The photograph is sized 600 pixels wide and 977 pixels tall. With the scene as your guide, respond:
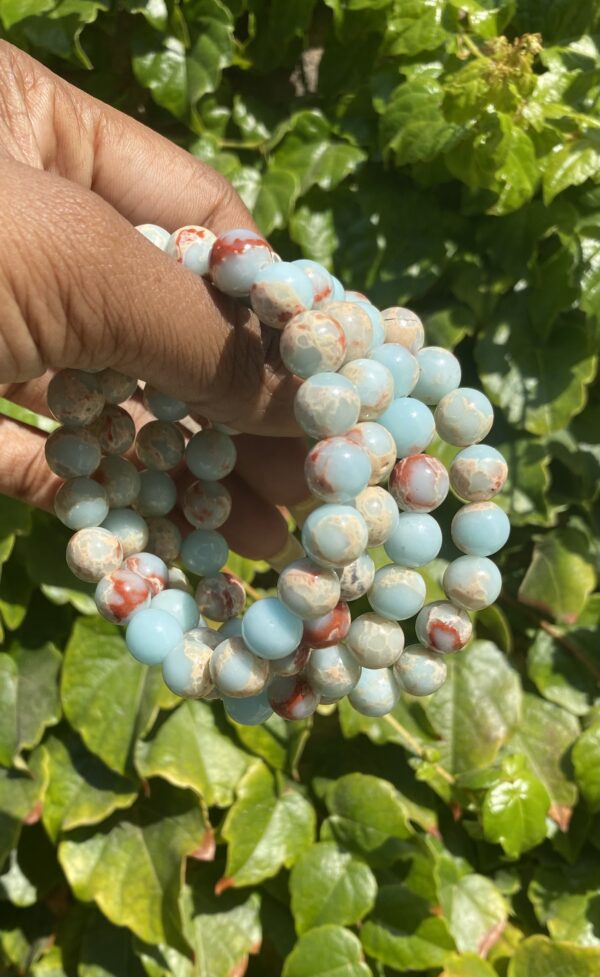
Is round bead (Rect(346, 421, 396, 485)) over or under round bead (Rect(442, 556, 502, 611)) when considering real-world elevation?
over

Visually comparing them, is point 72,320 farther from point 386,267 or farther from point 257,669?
point 386,267

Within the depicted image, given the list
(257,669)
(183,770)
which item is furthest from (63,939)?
(257,669)

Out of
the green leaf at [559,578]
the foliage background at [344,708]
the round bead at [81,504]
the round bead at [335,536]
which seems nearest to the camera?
the round bead at [335,536]

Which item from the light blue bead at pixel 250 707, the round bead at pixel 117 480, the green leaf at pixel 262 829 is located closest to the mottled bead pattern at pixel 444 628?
the light blue bead at pixel 250 707

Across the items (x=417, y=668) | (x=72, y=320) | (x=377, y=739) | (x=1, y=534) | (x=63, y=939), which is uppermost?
(x=72, y=320)

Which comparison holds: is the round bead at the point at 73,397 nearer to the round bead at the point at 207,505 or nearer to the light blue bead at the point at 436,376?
the round bead at the point at 207,505

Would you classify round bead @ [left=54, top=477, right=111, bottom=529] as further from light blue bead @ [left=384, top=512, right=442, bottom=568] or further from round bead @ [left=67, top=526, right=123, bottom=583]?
light blue bead @ [left=384, top=512, right=442, bottom=568]

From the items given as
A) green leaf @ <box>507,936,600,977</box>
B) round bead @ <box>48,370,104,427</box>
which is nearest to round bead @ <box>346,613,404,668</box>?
round bead @ <box>48,370,104,427</box>
